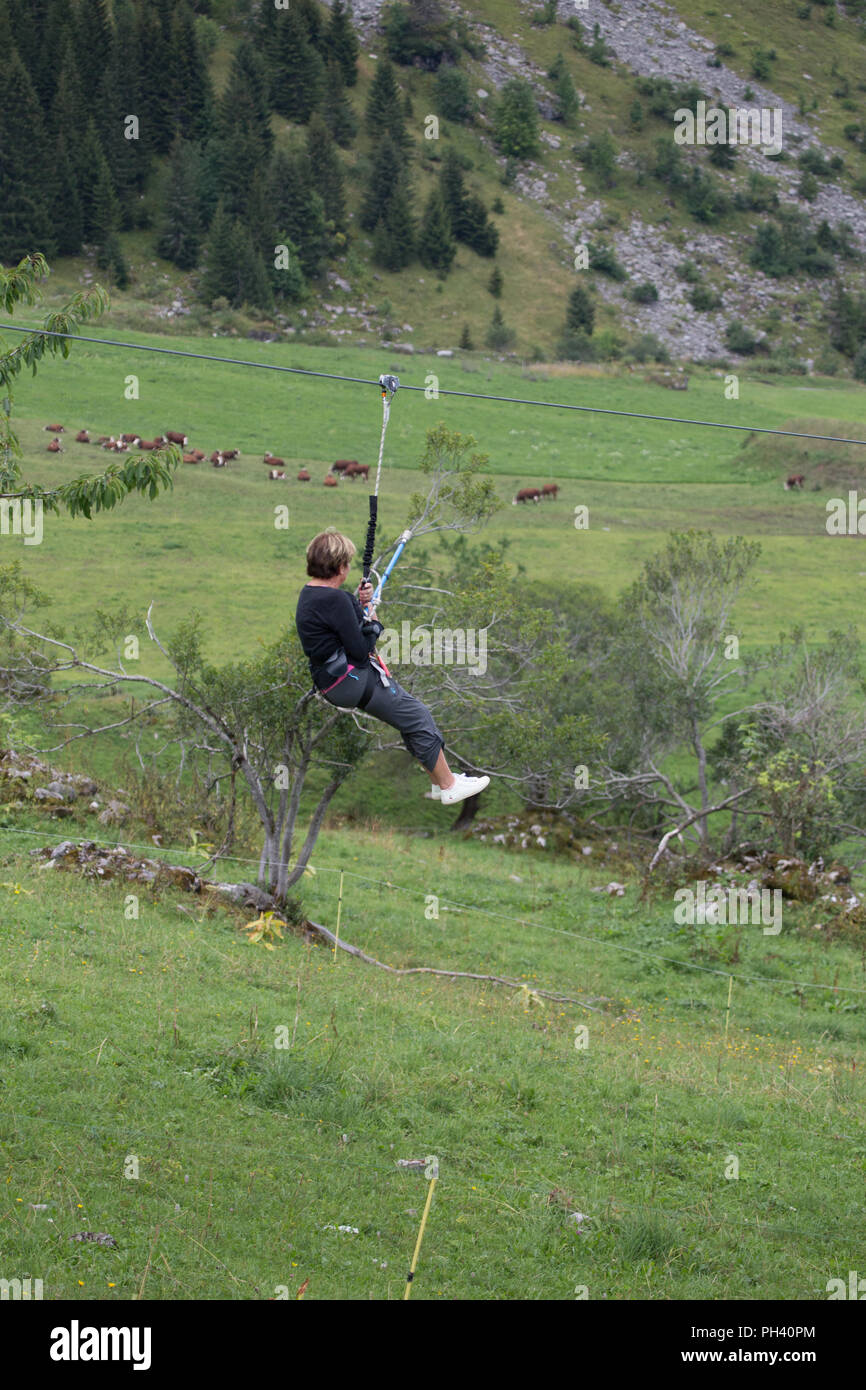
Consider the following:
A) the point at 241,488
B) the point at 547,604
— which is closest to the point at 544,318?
the point at 241,488

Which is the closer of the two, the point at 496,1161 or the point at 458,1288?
the point at 458,1288

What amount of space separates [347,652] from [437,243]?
116287mm

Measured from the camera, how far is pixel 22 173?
3782 inches

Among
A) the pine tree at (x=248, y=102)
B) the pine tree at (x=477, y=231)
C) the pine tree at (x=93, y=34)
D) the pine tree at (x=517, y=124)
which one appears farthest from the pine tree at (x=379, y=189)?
the pine tree at (x=517, y=124)

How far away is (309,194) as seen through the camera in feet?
361

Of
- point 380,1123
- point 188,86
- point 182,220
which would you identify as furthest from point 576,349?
point 380,1123

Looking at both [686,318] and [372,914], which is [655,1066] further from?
[686,318]

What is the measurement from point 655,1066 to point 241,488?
4473cm

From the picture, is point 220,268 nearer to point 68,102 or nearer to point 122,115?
point 68,102

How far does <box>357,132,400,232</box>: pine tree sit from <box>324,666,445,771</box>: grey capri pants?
11654 cm

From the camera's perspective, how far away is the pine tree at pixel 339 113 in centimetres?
12725

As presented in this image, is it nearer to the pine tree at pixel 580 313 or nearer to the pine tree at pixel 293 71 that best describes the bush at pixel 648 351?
the pine tree at pixel 580 313

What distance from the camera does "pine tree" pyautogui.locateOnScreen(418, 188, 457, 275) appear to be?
117938 millimetres

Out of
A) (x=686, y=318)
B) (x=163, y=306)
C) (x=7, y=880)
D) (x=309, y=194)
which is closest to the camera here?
(x=7, y=880)
